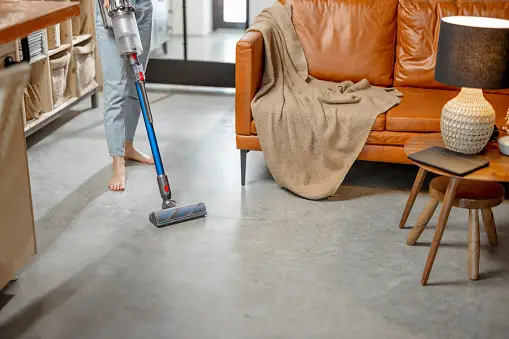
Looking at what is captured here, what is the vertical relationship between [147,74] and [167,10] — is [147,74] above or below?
below

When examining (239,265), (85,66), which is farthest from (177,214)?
(85,66)

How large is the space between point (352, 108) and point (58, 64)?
69.9 inches

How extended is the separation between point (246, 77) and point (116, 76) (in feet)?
1.91

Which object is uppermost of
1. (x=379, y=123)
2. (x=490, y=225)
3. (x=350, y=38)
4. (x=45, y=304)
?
(x=350, y=38)

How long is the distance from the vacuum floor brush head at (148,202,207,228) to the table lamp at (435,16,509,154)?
1031 mm

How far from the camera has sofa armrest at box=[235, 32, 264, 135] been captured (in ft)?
10.0

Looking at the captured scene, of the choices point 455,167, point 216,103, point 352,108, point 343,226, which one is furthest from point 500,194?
point 216,103

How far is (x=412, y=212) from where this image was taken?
118 inches

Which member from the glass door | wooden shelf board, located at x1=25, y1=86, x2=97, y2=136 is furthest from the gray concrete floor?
the glass door

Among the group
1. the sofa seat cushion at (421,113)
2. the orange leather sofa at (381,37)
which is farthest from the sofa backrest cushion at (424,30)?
the sofa seat cushion at (421,113)

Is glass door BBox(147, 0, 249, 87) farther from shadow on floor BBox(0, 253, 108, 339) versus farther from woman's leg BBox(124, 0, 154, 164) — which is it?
shadow on floor BBox(0, 253, 108, 339)

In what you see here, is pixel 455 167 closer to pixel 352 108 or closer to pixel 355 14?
pixel 352 108

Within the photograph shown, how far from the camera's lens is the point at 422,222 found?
263 centimetres

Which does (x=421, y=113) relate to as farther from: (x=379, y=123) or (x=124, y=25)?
(x=124, y=25)
